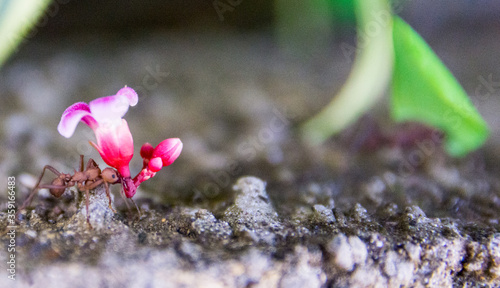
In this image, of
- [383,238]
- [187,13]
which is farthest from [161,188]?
[187,13]

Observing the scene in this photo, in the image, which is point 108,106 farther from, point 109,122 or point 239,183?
point 239,183

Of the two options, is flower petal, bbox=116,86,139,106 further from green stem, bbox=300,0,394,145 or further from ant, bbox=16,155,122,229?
green stem, bbox=300,0,394,145

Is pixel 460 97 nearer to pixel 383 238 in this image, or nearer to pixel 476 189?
pixel 476 189

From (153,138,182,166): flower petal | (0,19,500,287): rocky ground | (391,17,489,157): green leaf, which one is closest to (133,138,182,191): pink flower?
(153,138,182,166): flower petal

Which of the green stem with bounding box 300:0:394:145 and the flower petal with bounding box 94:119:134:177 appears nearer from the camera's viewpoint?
the flower petal with bounding box 94:119:134:177

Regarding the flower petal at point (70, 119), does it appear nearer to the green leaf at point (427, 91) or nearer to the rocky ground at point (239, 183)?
the rocky ground at point (239, 183)
